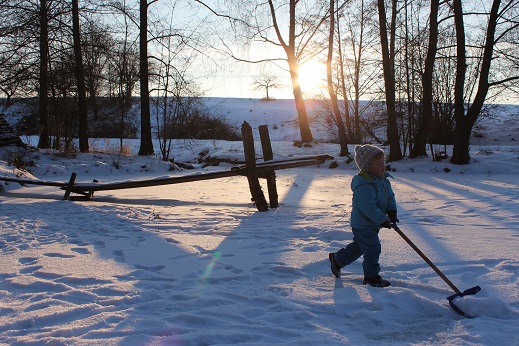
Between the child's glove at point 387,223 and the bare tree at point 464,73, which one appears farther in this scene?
the bare tree at point 464,73

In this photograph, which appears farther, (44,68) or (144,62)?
(144,62)

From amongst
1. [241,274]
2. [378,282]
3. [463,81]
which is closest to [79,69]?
[463,81]

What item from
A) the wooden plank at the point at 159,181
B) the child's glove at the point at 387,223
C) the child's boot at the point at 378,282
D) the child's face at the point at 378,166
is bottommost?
the child's boot at the point at 378,282

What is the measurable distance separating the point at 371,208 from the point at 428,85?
44.7 ft

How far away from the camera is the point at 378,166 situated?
402 cm

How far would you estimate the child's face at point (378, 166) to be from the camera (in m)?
4.00

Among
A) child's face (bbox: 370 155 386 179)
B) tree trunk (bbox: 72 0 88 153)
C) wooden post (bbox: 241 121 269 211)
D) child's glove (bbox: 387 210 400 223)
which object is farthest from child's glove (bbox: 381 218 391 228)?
tree trunk (bbox: 72 0 88 153)

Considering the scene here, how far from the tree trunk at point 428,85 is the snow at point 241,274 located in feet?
24.7

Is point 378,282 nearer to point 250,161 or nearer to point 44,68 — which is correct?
point 250,161

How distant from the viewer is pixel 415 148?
1698 cm

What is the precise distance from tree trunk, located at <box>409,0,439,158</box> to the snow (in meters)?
7.53

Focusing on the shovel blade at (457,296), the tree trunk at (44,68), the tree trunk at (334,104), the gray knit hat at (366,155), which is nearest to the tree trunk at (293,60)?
the tree trunk at (334,104)

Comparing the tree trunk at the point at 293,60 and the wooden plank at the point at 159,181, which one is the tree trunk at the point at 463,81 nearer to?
the tree trunk at the point at 293,60

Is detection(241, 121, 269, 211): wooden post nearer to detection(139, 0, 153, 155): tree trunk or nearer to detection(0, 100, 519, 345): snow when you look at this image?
detection(0, 100, 519, 345): snow
